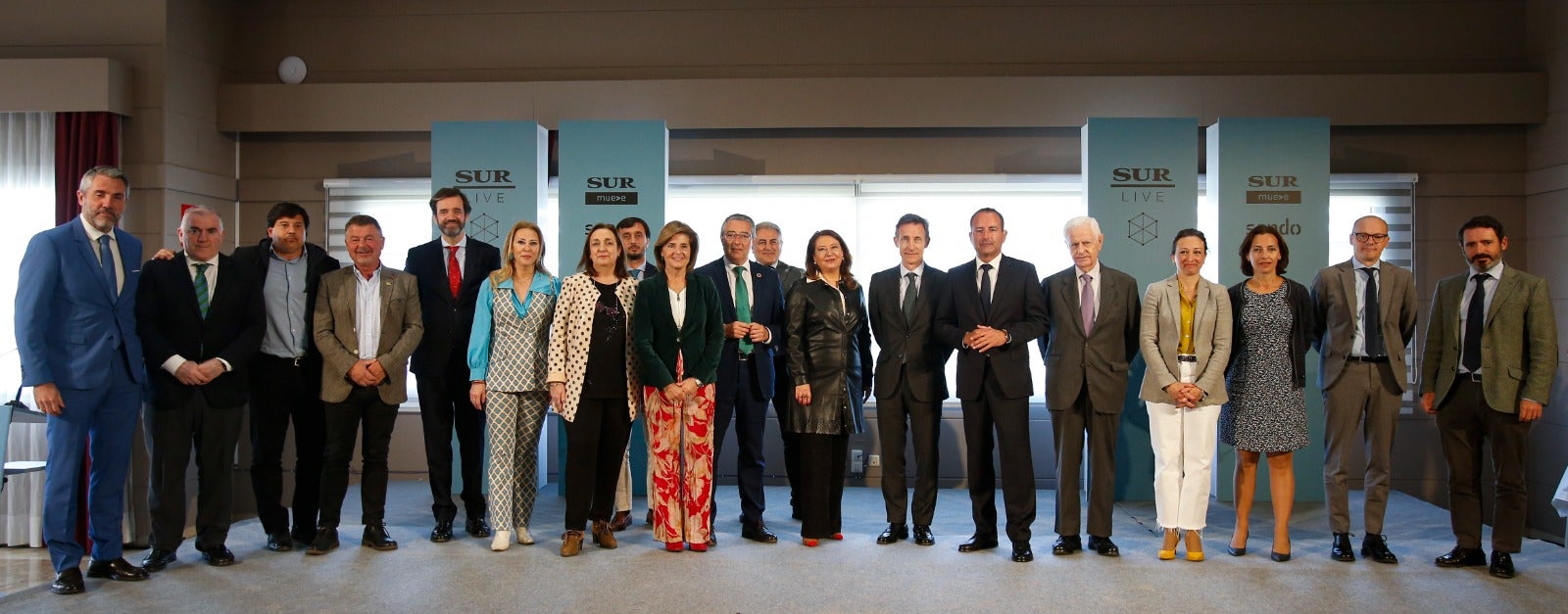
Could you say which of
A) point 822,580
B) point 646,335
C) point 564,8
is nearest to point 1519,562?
point 822,580

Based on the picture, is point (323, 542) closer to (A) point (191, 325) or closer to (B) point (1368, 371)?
(A) point (191, 325)

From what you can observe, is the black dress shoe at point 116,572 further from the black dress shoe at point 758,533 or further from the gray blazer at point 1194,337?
the gray blazer at point 1194,337

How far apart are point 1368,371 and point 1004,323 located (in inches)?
64.3

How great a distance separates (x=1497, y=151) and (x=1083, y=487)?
3533mm

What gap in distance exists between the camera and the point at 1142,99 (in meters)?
6.59

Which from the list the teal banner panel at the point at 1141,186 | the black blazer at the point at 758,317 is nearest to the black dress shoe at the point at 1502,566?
the teal banner panel at the point at 1141,186

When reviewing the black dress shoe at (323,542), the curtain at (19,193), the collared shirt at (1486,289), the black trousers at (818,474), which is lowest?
the black dress shoe at (323,542)

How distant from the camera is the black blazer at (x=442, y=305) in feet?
15.7

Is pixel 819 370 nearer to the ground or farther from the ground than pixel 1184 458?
farther from the ground

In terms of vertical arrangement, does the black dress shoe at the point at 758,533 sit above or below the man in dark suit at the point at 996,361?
below

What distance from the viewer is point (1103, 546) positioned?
4.59m

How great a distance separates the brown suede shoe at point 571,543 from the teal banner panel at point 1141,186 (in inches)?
131

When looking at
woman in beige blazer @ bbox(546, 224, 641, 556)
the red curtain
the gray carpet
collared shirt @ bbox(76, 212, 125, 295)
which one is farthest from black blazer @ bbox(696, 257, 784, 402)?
the red curtain

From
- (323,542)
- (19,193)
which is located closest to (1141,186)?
(323,542)
